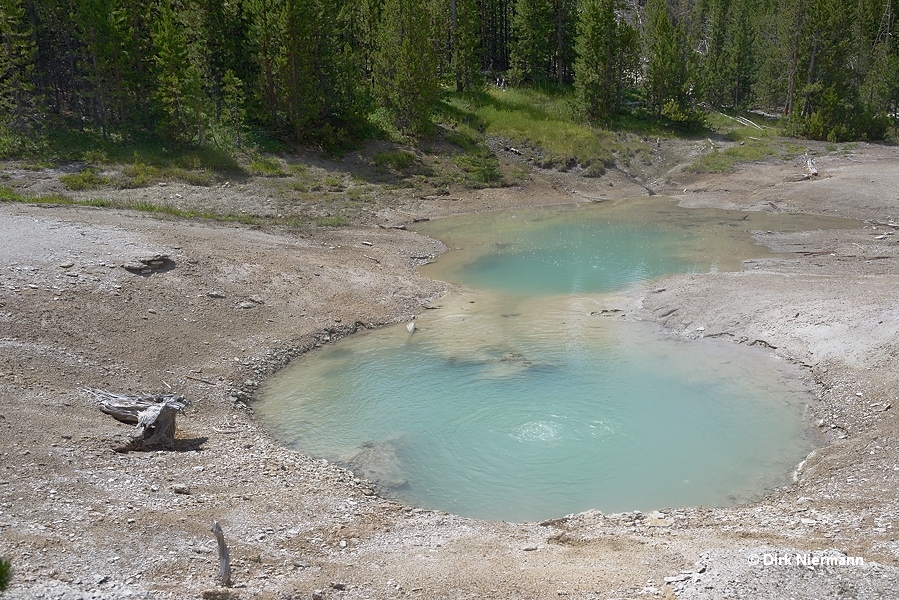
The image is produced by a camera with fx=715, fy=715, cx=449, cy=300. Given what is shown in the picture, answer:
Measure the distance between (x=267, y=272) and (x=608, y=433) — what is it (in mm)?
12699

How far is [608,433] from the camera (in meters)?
14.6

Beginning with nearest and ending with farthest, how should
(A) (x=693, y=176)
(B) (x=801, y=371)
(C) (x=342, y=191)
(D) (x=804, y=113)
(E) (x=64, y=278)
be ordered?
(B) (x=801, y=371)
(E) (x=64, y=278)
(C) (x=342, y=191)
(A) (x=693, y=176)
(D) (x=804, y=113)

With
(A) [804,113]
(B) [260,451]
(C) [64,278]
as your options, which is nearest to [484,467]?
(B) [260,451]

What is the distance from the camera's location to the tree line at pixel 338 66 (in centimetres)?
3991

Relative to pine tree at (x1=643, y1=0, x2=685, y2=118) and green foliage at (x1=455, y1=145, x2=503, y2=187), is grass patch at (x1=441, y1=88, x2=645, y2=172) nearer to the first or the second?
green foliage at (x1=455, y1=145, x2=503, y2=187)

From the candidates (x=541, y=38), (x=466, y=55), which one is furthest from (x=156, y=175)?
(x=541, y=38)

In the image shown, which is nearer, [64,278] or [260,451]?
[260,451]

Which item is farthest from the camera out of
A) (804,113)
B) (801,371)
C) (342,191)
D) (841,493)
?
(804,113)

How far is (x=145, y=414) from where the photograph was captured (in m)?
13.1

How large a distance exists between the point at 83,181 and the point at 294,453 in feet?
82.7

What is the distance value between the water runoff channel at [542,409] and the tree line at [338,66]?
23540 millimetres

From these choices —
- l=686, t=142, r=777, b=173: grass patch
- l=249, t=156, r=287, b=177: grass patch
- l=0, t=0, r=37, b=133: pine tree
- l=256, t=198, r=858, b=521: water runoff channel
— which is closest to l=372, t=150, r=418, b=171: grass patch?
l=249, t=156, r=287, b=177: grass patch

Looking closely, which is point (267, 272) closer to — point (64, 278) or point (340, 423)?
point (64, 278)

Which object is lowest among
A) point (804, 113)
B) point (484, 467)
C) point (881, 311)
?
point (484, 467)
